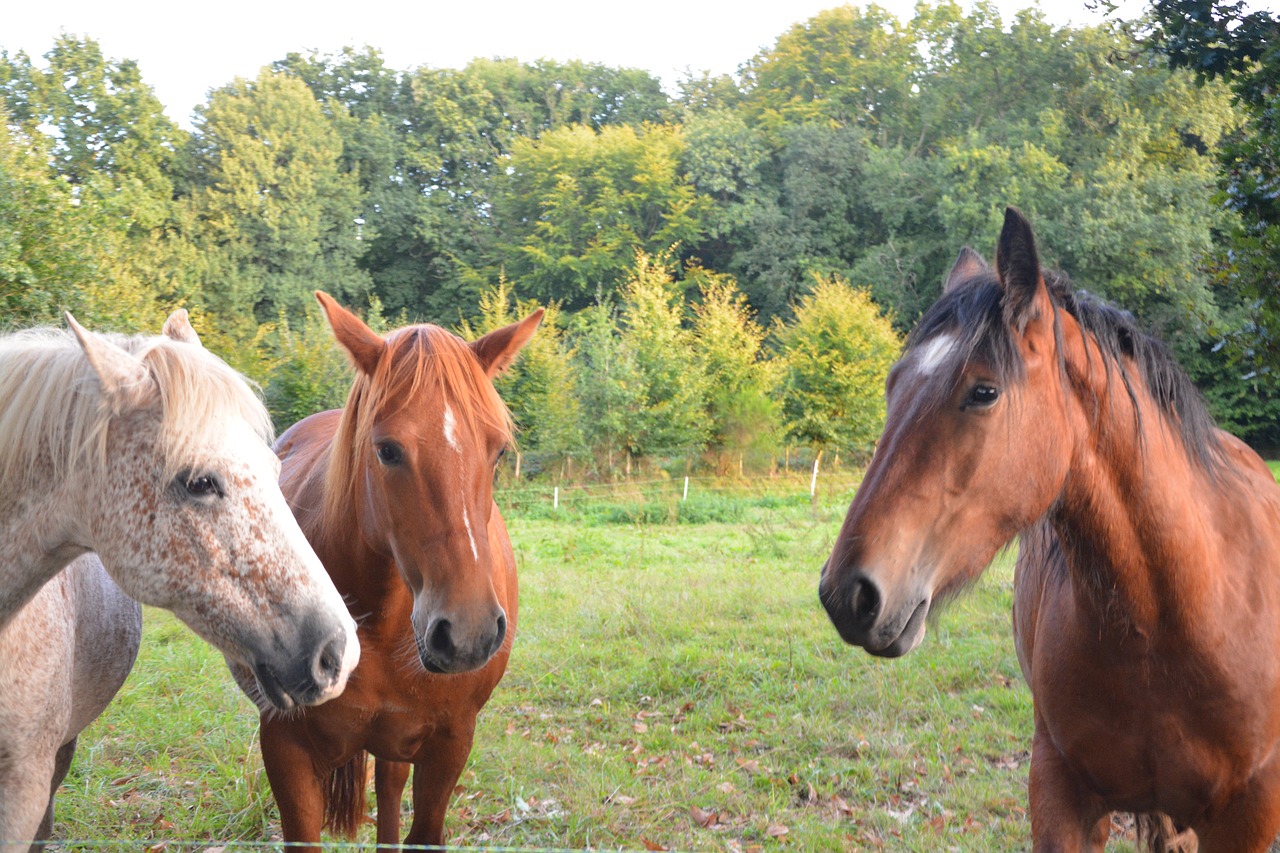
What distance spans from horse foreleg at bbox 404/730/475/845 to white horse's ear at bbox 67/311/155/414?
5.10 ft

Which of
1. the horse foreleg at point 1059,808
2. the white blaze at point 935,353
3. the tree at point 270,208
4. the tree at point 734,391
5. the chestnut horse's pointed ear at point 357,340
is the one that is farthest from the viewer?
the tree at point 270,208

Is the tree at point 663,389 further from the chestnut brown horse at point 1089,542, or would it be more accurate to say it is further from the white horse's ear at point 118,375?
the white horse's ear at point 118,375

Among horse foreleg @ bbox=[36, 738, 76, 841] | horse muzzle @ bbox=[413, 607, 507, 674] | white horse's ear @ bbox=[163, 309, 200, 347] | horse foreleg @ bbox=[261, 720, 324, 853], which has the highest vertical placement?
white horse's ear @ bbox=[163, 309, 200, 347]

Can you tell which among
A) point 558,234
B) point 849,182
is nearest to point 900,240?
point 849,182

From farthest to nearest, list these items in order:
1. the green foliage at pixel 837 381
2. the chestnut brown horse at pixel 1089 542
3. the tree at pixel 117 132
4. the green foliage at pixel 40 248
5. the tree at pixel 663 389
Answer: the tree at pixel 117 132 → the green foliage at pixel 837 381 → the tree at pixel 663 389 → the green foliage at pixel 40 248 → the chestnut brown horse at pixel 1089 542

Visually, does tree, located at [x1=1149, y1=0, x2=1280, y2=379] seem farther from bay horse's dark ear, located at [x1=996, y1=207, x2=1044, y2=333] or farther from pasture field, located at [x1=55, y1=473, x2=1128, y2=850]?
bay horse's dark ear, located at [x1=996, y1=207, x2=1044, y2=333]

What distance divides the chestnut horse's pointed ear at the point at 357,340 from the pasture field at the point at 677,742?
1.40 m

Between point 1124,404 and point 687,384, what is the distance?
21.0m

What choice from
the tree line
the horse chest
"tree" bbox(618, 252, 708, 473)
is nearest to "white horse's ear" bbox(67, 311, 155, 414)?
the horse chest

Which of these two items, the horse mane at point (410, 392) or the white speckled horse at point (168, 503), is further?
the horse mane at point (410, 392)

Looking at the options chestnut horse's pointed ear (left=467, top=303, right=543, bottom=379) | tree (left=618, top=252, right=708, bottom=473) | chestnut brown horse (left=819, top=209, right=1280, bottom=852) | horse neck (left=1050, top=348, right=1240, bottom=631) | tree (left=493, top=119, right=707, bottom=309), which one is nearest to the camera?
chestnut brown horse (left=819, top=209, right=1280, bottom=852)

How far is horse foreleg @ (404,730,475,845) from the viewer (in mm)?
2965

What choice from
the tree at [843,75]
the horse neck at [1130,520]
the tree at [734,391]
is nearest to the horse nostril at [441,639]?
the horse neck at [1130,520]

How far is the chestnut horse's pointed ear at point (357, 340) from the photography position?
270 centimetres
